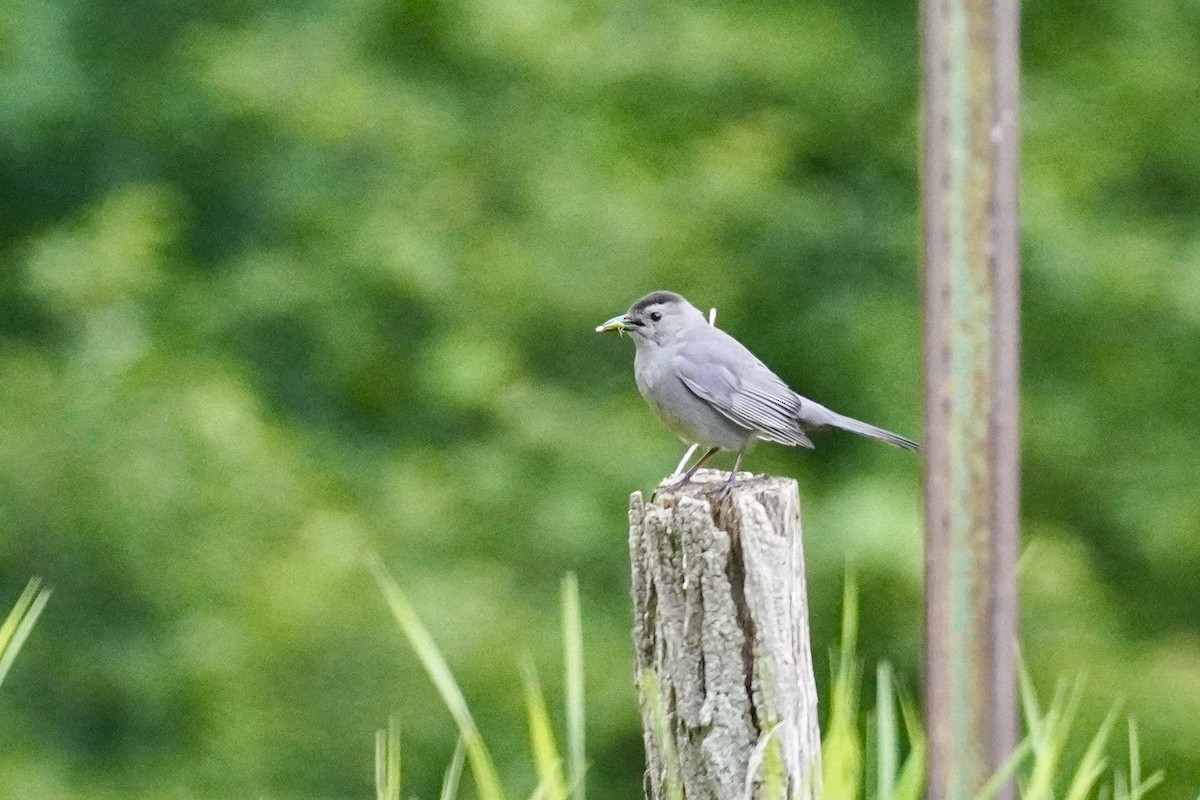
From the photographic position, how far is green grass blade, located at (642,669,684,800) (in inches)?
86.4

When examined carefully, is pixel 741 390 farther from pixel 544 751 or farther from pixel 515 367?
pixel 515 367

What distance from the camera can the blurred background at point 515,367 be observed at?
6871 millimetres

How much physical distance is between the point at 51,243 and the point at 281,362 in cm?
118

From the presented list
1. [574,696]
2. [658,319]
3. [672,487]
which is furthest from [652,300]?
[574,696]

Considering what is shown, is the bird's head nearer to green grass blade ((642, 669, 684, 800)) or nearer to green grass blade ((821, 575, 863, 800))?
green grass blade ((642, 669, 684, 800))

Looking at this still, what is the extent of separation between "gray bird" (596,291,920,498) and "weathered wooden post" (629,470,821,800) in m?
1.43

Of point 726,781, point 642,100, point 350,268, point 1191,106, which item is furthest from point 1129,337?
point 726,781

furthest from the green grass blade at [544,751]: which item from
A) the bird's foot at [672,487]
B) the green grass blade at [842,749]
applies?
the bird's foot at [672,487]

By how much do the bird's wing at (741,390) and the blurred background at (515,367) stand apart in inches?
85.2

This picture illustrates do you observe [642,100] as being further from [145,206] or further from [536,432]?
[145,206]

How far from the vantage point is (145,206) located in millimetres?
7363

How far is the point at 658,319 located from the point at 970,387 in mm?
2328

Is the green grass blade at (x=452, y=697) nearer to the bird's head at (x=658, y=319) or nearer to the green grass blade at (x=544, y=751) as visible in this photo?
the green grass blade at (x=544, y=751)

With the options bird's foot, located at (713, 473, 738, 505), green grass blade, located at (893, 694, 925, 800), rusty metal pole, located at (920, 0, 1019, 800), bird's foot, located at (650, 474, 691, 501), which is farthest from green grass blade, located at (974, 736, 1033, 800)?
bird's foot, located at (650, 474, 691, 501)
